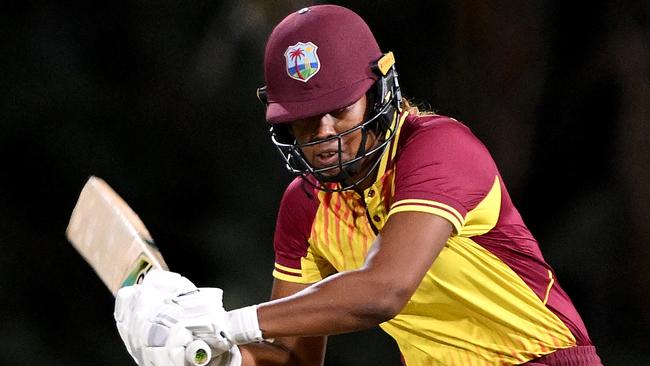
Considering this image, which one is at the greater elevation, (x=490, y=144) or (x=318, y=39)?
(x=318, y=39)

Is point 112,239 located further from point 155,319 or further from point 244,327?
point 244,327

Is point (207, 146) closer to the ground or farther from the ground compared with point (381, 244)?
closer to the ground

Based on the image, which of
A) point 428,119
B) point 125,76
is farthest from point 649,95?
point 125,76

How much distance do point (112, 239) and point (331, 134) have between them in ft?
2.20

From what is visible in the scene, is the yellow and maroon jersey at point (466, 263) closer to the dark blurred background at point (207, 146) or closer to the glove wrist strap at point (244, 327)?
the glove wrist strap at point (244, 327)

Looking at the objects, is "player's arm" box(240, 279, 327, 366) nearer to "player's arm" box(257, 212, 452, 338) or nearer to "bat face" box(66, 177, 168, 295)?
"bat face" box(66, 177, 168, 295)

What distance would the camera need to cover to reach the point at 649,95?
319cm

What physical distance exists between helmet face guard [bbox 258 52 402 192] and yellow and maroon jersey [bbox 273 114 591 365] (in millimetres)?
45

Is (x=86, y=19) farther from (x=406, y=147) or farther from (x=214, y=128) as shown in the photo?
(x=406, y=147)

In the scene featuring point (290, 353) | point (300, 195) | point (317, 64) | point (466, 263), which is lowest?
point (290, 353)

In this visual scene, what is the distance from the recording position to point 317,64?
203 cm

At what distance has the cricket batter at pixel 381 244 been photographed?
6.17 feet

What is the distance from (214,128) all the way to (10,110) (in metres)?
0.74

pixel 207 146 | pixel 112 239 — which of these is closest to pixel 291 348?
pixel 112 239
